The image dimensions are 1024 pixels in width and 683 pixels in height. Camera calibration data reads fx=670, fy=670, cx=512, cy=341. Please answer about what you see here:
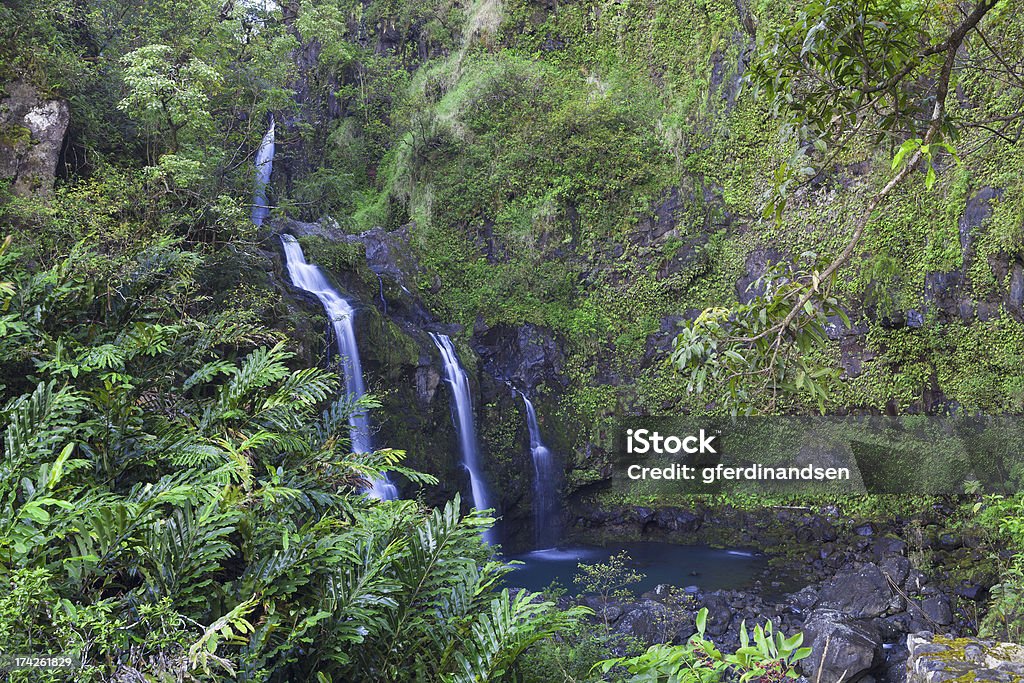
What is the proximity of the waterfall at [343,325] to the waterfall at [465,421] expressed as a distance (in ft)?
5.07

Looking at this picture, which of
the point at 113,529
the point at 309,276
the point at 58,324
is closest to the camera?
the point at 113,529

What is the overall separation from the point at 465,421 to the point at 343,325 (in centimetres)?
238

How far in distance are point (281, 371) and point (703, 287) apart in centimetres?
845

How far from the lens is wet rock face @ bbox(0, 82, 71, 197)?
253 inches

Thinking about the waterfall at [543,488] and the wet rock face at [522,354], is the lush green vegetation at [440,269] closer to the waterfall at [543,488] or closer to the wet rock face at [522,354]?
the wet rock face at [522,354]

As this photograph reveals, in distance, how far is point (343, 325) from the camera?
863cm

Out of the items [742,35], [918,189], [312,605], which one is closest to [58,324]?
[312,605]

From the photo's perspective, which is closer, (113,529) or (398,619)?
(113,529)

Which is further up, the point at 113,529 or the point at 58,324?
the point at 58,324

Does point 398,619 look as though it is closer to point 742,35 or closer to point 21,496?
point 21,496

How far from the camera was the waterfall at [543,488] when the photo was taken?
10398 mm

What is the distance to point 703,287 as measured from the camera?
11086 millimetres

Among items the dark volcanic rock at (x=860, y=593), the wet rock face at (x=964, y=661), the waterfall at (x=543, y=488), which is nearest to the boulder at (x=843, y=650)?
the dark volcanic rock at (x=860, y=593)

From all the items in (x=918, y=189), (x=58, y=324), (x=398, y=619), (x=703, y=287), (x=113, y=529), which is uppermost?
(x=918, y=189)
